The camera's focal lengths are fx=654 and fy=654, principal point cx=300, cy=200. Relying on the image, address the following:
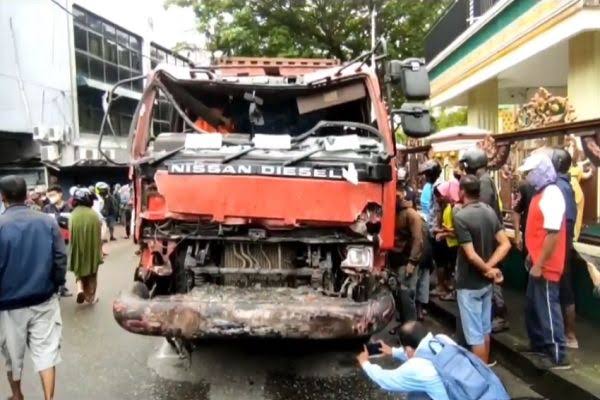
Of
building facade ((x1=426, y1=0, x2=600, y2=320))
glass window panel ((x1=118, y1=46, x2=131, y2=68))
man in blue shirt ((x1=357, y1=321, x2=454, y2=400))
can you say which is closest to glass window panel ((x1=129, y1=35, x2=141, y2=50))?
glass window panel ((x1=118, y1=46, x2=131, y2=68))

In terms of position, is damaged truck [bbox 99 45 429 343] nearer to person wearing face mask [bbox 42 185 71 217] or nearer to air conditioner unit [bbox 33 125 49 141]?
person wearing face mask [bbox 42 185 71 217]

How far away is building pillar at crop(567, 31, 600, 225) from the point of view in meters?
8.94

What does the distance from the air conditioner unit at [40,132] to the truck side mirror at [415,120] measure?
1570 cm

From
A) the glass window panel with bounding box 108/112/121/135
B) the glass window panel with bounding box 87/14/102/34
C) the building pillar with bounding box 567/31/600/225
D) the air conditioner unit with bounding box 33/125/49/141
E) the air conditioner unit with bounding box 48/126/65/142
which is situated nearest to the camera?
the building pillar with bounding box 567/31/600/225

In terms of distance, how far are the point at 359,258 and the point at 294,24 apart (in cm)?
1410

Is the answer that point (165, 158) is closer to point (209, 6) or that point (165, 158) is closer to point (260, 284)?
point (260, 284)

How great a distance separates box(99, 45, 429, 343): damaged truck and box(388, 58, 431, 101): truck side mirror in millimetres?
10

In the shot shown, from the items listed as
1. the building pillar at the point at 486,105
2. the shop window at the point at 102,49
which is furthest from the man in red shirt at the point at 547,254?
the shop window at the point at 102,49

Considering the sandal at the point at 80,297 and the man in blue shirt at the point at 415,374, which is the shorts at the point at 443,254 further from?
the sandal at the point at 80,297

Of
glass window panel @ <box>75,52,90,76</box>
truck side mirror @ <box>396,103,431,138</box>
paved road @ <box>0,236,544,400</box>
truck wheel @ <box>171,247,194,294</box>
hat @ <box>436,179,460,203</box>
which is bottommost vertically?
paved road @ <box>0,236,544,400</box>

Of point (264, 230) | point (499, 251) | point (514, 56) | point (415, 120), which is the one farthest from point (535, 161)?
point (514, 56)

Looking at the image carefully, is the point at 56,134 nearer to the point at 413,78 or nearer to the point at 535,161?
the point at 413,78

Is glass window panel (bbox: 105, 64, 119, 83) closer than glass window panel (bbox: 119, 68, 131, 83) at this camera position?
Yes

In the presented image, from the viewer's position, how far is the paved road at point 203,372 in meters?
5.16
